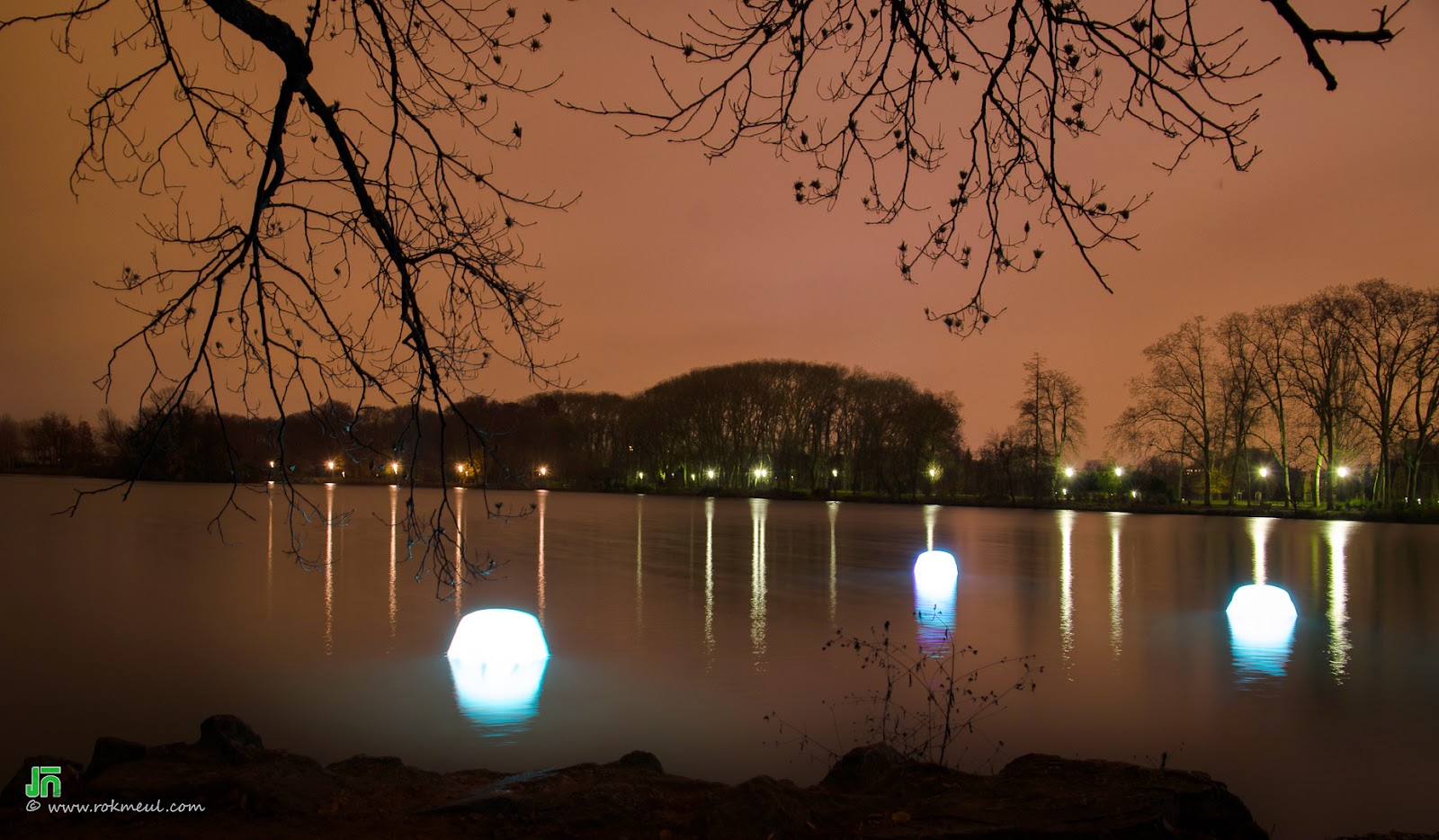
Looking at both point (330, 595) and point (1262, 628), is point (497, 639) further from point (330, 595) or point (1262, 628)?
point (1262, 628)

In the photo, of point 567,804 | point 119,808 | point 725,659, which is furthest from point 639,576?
point 119,808

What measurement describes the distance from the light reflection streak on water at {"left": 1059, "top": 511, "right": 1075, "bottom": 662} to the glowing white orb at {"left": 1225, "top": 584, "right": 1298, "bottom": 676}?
239cm

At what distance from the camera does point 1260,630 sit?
15.6m

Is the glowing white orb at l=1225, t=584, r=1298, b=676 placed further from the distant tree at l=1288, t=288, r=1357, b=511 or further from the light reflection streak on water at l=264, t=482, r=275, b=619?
the distant tree at l=1288, t=288, r=1357, b=511

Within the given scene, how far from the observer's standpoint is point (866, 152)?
490 centimetres

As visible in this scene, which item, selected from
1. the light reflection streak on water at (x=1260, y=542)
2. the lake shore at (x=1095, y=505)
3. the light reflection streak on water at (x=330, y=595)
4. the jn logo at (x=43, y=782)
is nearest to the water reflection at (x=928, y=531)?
the light reflection streak on water at (x=1260, y=542)

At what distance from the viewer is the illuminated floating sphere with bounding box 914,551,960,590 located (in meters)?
21.6

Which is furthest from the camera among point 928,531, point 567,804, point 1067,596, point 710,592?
point 928,531

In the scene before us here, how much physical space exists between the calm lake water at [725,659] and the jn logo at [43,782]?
3.40 m

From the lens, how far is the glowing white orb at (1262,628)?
13.2m

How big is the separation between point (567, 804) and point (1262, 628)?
1497 centimetres

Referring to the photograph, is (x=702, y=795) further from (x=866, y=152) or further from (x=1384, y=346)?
(x=1384, y=346)

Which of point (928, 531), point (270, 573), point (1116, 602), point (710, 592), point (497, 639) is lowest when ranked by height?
point (928, 531)

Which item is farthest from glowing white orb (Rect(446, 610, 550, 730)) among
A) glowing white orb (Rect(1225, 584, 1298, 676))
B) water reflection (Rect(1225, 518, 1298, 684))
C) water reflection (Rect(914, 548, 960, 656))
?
glowing white orb (Rect(1225, 584, 1298, 676))
